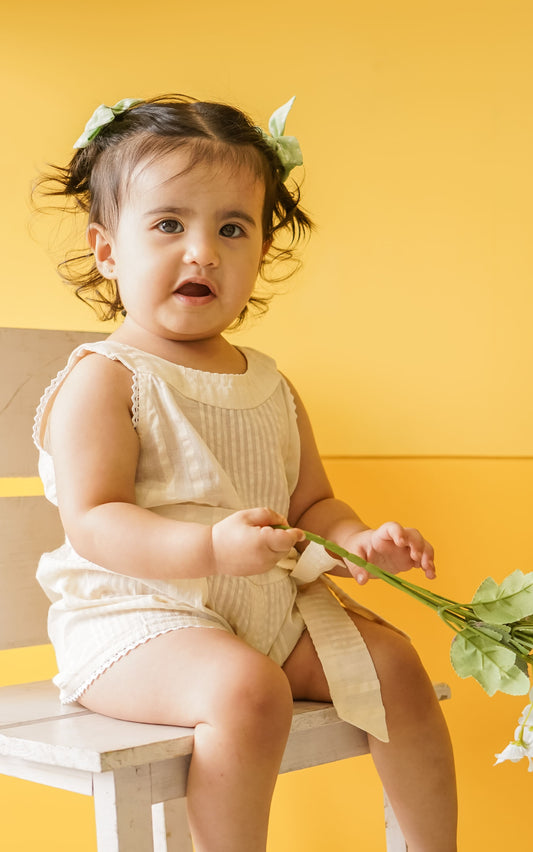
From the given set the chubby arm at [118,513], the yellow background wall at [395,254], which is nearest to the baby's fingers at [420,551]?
the chubby arm at [118,513]

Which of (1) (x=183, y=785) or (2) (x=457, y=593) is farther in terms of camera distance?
(2) (x=457, y=593)

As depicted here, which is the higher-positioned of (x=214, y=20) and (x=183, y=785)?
(x=214, y=20)

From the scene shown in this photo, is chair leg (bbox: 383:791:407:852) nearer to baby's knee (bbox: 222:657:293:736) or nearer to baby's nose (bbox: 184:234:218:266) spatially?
baby's knee (bbox: 222:657:293:736)

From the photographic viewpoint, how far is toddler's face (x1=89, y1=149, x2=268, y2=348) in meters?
0.81

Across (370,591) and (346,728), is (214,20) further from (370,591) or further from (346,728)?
(346,728)

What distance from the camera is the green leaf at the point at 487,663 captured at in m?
0.64

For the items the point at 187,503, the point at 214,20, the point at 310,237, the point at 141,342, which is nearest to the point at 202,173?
the point at 141,342

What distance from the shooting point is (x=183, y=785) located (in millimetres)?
661

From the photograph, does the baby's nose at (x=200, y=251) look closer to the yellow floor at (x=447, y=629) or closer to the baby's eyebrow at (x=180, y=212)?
the baby's eyebrow at (x=180, y=212)

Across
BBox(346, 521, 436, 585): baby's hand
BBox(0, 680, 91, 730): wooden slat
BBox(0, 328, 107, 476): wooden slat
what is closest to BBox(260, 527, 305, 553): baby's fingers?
BBox(346, 521, 436, 585): baby's hand

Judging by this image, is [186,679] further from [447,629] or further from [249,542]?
[447,629]

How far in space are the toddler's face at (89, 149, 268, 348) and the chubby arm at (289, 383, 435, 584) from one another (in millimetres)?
165

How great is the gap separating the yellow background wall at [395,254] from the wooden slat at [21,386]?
0.84 ft

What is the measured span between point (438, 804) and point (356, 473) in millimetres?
457
